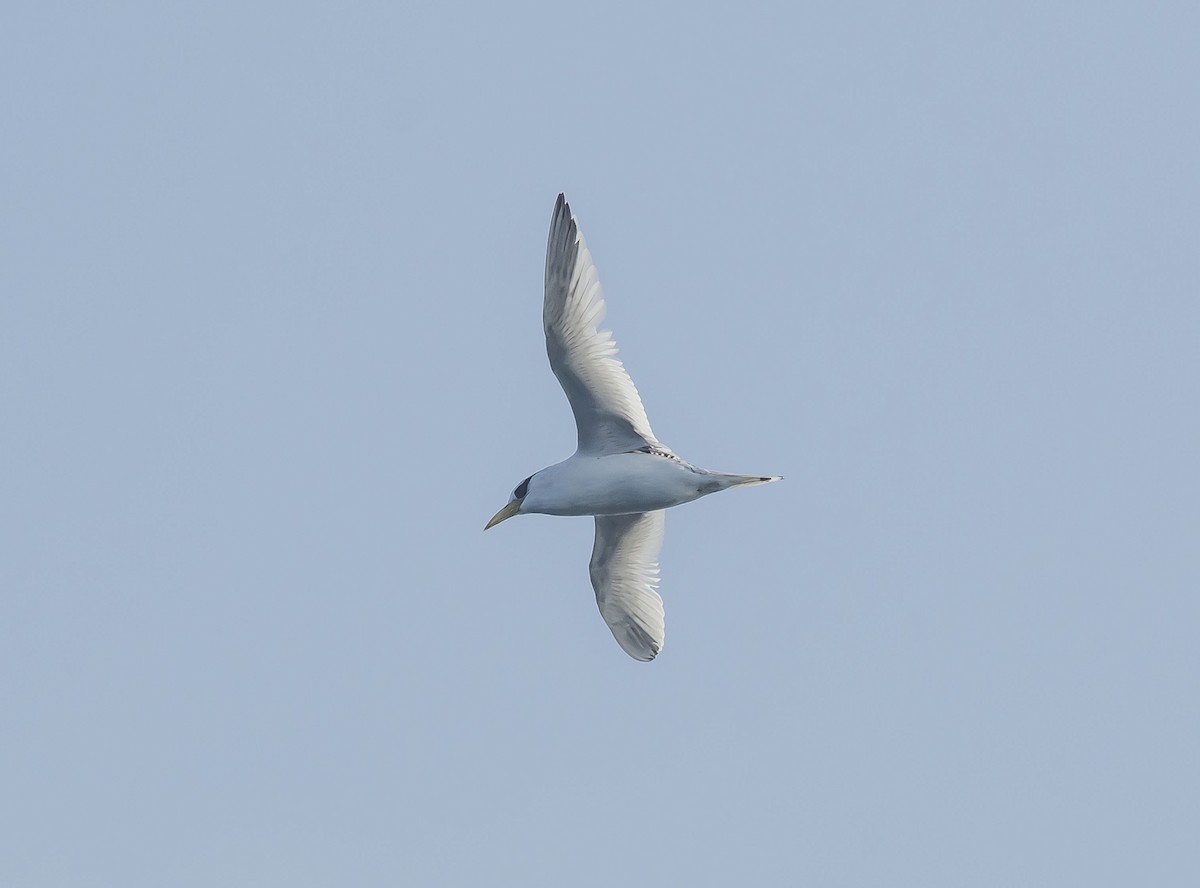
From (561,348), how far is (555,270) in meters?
1.25

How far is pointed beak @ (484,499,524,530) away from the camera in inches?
1171

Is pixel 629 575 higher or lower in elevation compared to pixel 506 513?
lower

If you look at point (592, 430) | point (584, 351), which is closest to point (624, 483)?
point (592, 430)

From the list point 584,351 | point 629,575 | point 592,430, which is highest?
point 584,351

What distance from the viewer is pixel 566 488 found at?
28.5 m

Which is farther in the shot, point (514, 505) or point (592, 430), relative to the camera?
point (514, 505)

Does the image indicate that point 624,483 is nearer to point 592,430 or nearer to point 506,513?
point 592,430

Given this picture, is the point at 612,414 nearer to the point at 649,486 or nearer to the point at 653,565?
the point at 649,486

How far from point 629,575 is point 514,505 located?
9.43ft

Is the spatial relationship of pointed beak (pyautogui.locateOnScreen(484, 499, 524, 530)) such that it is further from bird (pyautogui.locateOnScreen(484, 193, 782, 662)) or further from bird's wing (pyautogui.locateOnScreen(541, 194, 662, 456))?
bird's wing (pyautogui.locateOnScreen(541, 194, 662, 456))

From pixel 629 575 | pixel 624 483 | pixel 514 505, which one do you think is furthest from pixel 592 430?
pixel 629 575

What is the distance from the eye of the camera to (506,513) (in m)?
29.9

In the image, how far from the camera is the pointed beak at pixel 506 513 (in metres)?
29.7

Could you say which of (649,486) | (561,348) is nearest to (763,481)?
(649,486)
